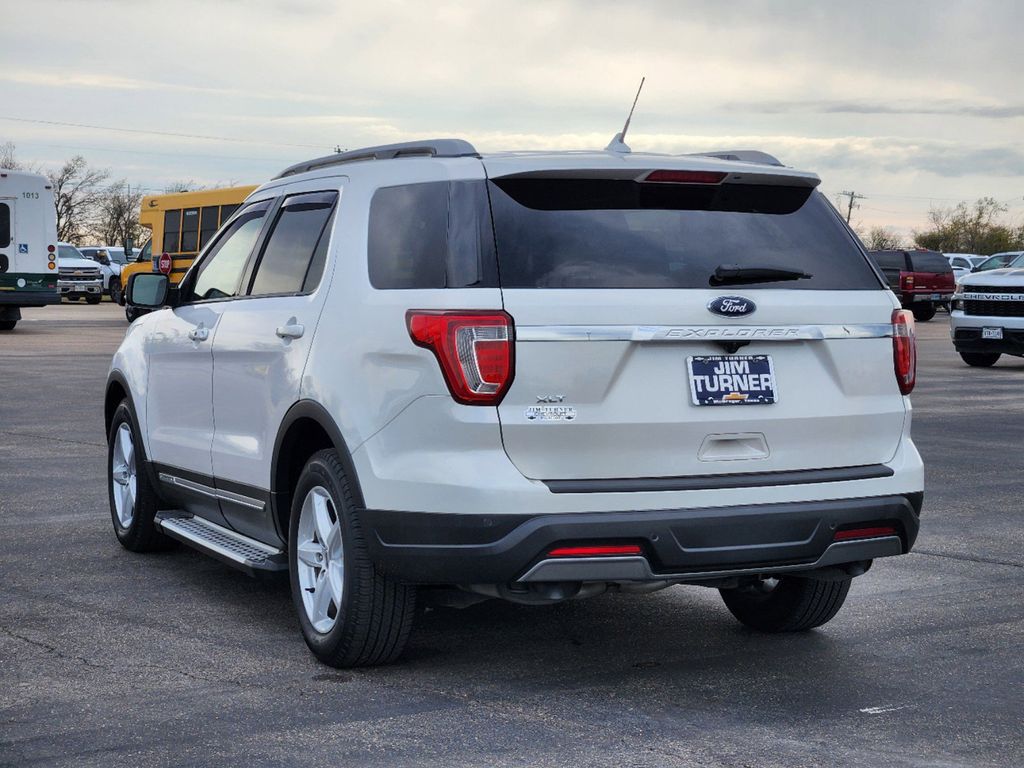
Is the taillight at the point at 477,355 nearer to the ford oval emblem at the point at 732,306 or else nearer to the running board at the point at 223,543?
the ford oval emblem at the point at 732,306

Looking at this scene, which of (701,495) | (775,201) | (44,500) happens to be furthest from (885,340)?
(44,500)

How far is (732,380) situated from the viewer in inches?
200

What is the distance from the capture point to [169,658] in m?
5.62

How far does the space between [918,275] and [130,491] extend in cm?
3803

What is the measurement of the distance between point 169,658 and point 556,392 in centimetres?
187

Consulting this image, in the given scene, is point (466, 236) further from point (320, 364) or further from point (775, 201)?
point (775, 201)

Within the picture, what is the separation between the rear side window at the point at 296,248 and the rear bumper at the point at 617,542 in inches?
46.4

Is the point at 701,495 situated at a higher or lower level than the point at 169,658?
higher

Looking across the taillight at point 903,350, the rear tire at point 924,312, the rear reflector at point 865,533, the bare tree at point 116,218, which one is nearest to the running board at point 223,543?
the rear reflector at point 865,533

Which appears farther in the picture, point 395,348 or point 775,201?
point 775,201

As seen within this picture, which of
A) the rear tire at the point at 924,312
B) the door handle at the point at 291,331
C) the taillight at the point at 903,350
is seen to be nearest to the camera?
the taillight at the point at 903,350

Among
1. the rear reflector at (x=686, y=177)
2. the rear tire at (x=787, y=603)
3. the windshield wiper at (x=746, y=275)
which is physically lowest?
the rear tire at (x=787, y=603)

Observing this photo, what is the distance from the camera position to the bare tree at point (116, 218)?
124m

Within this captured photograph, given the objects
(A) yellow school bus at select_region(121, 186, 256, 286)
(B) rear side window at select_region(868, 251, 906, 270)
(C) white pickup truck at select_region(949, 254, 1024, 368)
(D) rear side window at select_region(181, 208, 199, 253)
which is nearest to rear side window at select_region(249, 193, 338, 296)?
(C) white pickup truck at select_region(949, 254, 1024, 368)
